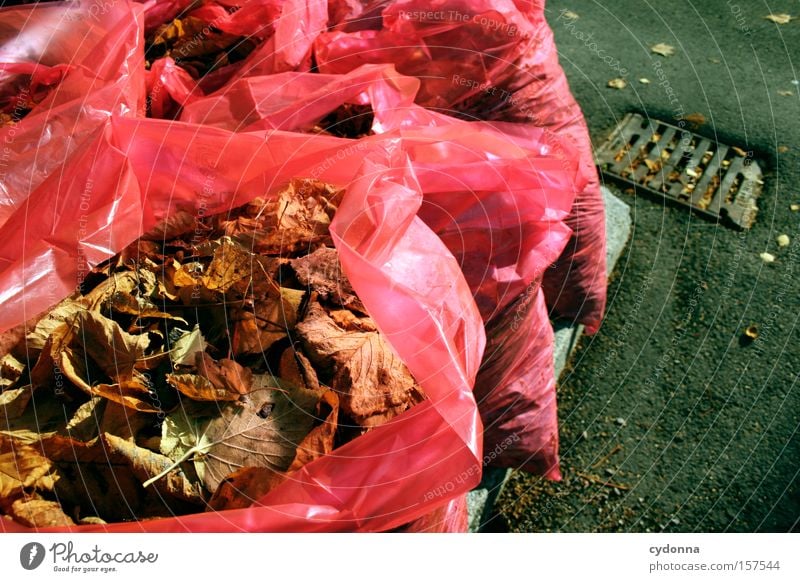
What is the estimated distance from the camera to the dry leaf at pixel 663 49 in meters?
2.83

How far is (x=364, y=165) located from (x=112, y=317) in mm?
513

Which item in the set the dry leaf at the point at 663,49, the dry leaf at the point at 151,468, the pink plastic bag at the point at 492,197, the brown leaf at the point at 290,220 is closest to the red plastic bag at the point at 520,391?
the pink plastic bag at the point at 492,197

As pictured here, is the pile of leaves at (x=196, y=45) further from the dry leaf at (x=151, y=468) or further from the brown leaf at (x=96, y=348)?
the dry leaf at (x=151, y=468)

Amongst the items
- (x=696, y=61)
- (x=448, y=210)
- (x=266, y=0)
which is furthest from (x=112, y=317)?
(x=696, y=61)

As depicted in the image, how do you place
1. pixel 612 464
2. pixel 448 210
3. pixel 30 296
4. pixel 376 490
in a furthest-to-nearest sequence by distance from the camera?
pixel 612 464
pixel 448 210
pixel 30 296
pixel 376 490

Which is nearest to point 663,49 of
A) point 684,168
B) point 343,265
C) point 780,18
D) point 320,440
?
point 780,18

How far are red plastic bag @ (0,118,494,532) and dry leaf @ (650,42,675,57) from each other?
1.91m

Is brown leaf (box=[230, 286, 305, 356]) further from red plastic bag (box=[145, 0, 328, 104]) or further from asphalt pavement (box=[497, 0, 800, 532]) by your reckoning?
asphalt pavement (box=[497, 0, 800, 532])

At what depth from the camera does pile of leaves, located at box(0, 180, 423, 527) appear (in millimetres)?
1146

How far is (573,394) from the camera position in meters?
2.00

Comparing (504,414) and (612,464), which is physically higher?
(504,414)

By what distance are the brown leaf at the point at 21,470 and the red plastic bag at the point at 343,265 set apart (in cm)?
9

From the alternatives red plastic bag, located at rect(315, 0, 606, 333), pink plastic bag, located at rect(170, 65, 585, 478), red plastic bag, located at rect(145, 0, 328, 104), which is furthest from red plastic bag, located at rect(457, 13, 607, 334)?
red plastic bag, located at rect(145, 0, 328, 104)

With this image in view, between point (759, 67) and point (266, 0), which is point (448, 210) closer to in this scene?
point (266, 0)
